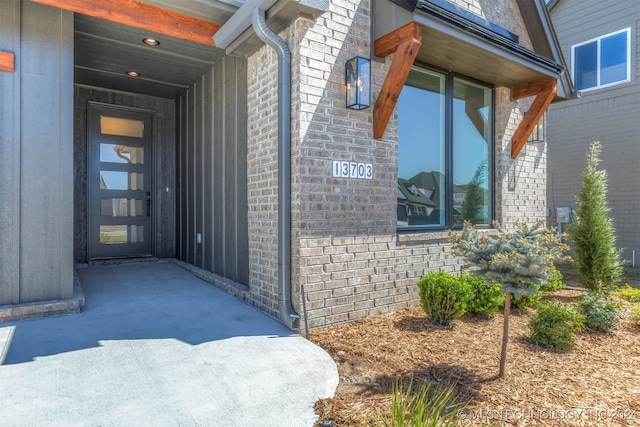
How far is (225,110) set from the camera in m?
5.11

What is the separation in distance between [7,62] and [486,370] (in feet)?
15.9

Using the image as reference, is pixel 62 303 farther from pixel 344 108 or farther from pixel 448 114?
pixel 448 114

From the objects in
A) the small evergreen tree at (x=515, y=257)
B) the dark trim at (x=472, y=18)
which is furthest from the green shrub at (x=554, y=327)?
the dark trim at (x=472, y=18)

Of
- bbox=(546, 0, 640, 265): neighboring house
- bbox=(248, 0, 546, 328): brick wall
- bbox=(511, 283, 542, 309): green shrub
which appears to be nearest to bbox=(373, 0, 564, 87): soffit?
bbox=(248, 0, 546, 328): brick wall

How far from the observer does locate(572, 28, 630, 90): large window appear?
8289 mm

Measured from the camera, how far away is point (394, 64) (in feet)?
12.7

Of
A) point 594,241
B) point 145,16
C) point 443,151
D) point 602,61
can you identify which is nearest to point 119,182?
point 145,16

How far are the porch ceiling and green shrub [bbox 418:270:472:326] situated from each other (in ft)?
11.2

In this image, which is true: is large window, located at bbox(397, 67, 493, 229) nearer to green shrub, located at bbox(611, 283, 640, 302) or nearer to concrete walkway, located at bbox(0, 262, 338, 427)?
green shrub, located at bbox(611, 283, 640, 302)

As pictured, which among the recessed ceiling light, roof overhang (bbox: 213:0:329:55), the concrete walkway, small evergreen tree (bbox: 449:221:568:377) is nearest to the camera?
the concrete walkway

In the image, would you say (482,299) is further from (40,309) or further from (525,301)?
(40,309)

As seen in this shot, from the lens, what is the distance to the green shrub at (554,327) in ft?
11.0

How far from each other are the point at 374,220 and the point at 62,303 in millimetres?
3206

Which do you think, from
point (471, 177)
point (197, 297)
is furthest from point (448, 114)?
point (197, 297)
